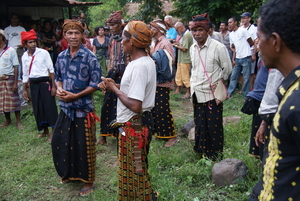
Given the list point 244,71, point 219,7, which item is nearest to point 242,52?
point 244,71

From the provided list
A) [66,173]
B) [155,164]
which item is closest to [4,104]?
[66,173]

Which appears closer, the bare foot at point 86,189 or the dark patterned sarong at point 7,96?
the bare foot at point 86,189

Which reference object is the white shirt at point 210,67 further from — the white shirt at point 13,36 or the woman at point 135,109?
the white shirt at point 13,36

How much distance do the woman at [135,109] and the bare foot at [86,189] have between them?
2.75ft

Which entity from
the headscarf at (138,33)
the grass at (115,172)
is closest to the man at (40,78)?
the grass at (115,172)

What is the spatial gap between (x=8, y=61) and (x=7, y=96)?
2.51ft

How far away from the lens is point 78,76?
134 inches

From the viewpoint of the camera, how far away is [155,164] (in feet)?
13.7

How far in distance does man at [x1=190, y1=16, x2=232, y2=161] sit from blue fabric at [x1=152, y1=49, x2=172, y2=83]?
2.06ft

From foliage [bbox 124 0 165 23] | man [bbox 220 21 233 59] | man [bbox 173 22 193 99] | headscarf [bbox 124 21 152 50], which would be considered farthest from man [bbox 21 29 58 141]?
foliage [bbox 124 0 165 23]

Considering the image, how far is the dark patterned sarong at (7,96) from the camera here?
20.5 ft

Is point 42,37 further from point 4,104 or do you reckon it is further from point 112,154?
point 112,154

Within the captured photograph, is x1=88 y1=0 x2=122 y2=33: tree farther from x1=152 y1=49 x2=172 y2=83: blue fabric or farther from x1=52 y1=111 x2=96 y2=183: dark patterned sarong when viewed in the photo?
x1=52 y1=111 x2=96 y2=183: dark patterned sarong

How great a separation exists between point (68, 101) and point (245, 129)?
11.0 ft
